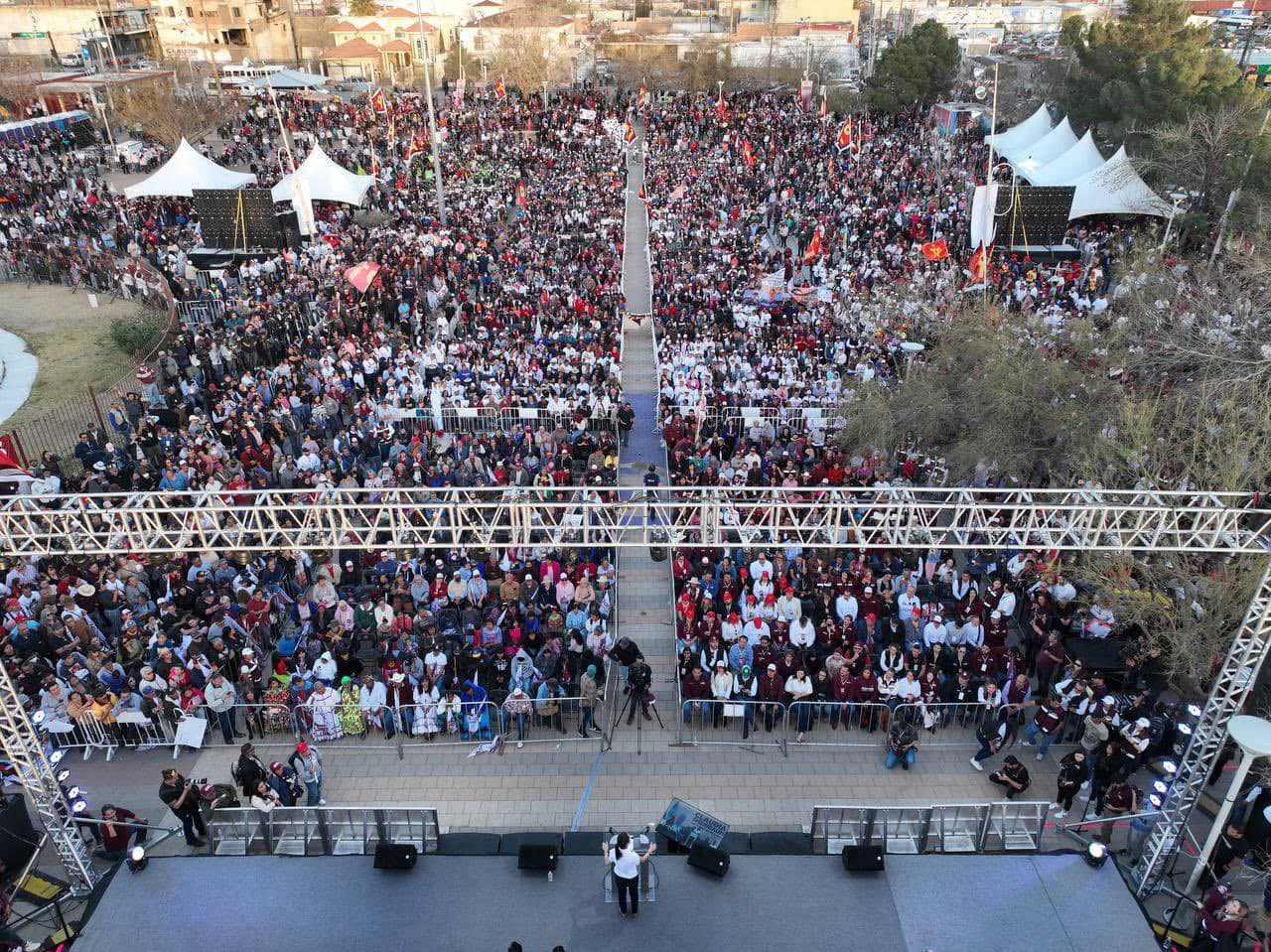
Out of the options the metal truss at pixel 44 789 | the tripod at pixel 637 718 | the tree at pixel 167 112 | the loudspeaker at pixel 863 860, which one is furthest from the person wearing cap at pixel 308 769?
the tree at pixel 167 112

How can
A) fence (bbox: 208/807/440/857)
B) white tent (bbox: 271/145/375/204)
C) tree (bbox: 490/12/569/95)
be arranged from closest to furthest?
fence (bbox: 208/807/440/857), white tent (bbox: 271/145/375/204), tree (bbox: 490/12/569/95)

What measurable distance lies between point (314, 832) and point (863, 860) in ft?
20.7

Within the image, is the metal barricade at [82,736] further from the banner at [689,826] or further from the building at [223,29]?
the building at [223,29]

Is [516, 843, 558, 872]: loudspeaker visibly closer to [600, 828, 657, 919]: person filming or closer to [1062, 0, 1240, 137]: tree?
[600, 828, 657, 919]: person filming

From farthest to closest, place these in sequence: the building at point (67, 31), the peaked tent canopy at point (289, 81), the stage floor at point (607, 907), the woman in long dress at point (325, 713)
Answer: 1. the building at point (67, 31)
2. the peaked tent canopy at point (289, 81)
3. the woman in long dress at point (325, 713)
4. the stage floor at point (607, 907)

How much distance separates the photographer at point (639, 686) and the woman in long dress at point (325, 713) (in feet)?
13.3

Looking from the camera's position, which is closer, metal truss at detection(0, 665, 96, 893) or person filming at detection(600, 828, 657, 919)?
person filming at detection(600, 828, 657, 919)

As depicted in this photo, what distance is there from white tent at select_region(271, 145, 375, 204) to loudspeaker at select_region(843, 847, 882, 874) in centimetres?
2901

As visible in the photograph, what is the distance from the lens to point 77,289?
31.1 meters

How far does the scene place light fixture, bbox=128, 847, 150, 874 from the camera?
9.49 meters

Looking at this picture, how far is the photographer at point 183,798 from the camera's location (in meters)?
9.99

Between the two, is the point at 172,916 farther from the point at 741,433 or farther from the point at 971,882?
the point at 741,433

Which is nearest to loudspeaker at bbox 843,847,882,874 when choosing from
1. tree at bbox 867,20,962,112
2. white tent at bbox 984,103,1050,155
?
white tent at bbox 984,103,1050,155

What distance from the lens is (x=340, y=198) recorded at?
3145 cm
